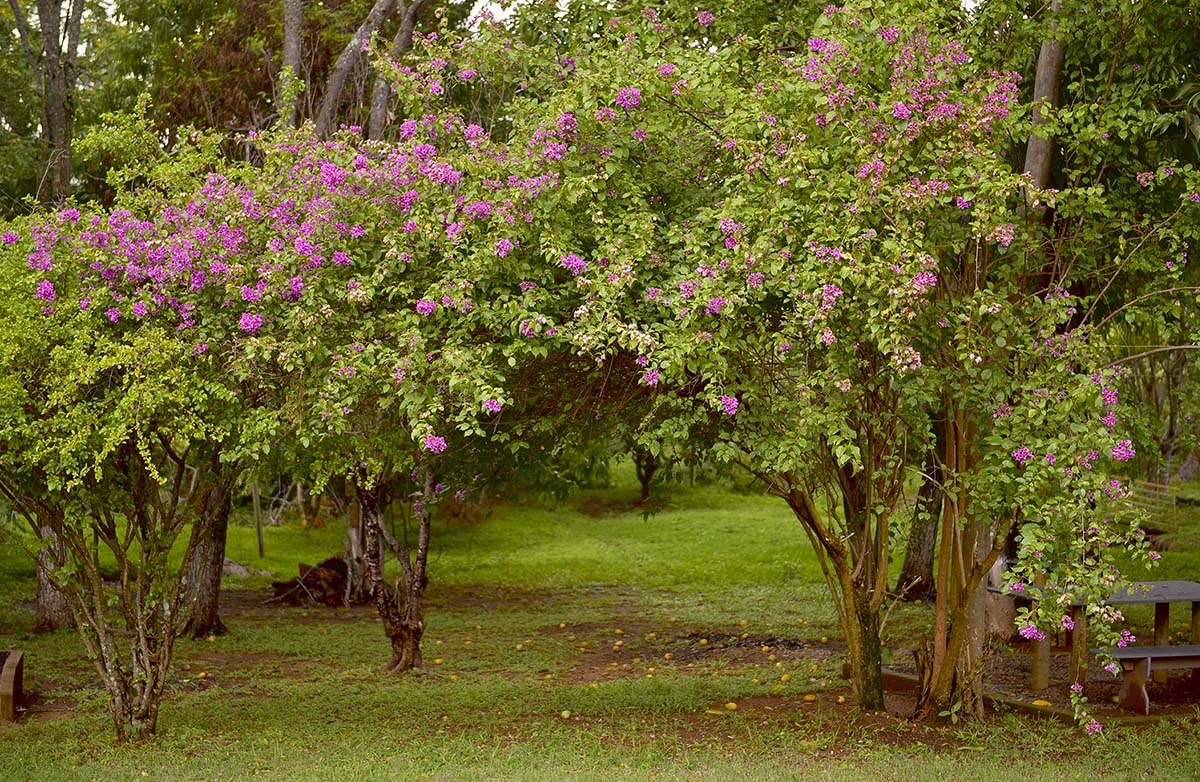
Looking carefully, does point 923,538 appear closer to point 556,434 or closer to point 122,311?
point 556,434

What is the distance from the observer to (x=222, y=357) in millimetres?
7719

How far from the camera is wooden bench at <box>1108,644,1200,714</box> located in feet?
29.2

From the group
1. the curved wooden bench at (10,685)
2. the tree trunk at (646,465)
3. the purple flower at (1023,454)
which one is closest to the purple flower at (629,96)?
the tree trunk at (646,465)

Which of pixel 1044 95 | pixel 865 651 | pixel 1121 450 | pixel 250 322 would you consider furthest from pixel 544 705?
pixel 1044 95

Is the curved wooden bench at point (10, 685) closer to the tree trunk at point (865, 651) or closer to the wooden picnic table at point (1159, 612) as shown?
the tree trunk at point (865, 651)

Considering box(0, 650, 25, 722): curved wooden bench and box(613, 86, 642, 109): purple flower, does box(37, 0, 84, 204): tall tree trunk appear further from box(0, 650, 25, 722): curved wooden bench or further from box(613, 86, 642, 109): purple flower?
box(613, 86, 642, 109): purple flower

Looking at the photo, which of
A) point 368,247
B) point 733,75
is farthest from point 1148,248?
point 368,247

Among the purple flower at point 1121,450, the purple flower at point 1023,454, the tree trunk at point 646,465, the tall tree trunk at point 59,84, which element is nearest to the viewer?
the purple flower at point 1121,450

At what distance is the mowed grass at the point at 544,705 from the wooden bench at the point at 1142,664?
0.42 meters

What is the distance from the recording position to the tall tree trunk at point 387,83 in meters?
13.4

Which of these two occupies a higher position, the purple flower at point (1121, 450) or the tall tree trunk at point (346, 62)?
the tall tree trunk at point (346, 62)

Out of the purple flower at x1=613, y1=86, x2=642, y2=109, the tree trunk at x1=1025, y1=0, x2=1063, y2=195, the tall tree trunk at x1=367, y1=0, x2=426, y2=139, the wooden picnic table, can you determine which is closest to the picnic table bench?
the wooden picnic table

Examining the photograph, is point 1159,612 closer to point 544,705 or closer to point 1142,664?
Answer: point 1142,664

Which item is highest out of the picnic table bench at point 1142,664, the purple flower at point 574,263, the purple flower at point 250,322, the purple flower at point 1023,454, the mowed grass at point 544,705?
the purple flower at point 574,263
